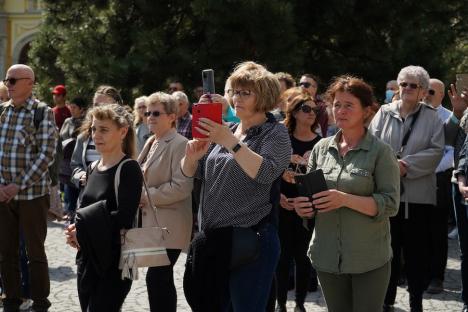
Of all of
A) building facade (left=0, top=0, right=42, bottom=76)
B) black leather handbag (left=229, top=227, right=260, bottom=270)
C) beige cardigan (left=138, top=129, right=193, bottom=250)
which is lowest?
black leather handbag (left=229, top=227, right=260, bottom=270)

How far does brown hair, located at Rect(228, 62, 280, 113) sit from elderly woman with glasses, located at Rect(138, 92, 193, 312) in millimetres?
1482

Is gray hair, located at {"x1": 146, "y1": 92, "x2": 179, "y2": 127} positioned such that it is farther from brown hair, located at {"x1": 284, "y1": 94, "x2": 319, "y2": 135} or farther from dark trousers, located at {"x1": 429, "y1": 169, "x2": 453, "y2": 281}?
dark trousers, located at {"x1": 429, "y1": 169, "x2": 453, "y2": 281}

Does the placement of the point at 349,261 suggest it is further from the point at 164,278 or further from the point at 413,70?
the point at 413,70

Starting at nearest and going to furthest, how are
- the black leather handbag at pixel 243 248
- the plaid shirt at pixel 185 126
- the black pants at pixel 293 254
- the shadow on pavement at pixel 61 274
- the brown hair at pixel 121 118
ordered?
1. the black leather handbag at pixel 243 248
2. the brown hair at pixel 121 118
3. the black pants at pixel 293 254
4. the shadow on pavement at pixel 61 274
5. the plaid shirt at pixel 185 126

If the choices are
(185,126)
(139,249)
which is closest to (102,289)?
(139,249)

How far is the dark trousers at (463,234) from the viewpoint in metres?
6.88

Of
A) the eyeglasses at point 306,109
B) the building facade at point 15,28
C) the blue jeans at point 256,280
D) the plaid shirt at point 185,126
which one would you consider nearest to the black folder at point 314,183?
the blue jeans at point 256,280

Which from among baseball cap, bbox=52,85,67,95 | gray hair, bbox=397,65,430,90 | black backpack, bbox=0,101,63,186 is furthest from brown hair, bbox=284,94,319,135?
baseball cap, bbox=52,85,67,95

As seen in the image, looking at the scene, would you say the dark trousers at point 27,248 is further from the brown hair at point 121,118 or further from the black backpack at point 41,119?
the brown hair at point 121,118

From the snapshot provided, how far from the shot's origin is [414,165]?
6629 millimetres

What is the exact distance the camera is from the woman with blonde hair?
493cm

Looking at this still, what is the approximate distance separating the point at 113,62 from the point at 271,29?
2.64 metres

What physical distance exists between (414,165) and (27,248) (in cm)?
343

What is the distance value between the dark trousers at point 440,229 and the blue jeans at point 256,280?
12.9 feet
